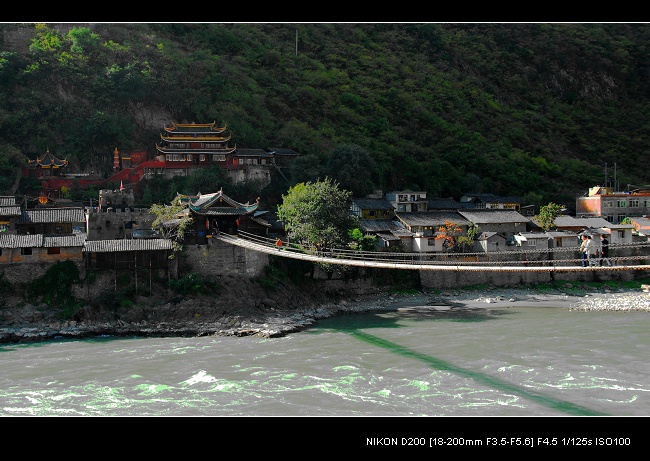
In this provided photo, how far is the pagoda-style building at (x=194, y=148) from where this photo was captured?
89.5 feet

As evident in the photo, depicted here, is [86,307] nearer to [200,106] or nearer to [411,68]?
[200,106]

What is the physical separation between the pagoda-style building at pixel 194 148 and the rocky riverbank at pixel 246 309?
8961 mm

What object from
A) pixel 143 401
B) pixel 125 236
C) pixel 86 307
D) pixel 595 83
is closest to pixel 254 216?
pixel 125 236

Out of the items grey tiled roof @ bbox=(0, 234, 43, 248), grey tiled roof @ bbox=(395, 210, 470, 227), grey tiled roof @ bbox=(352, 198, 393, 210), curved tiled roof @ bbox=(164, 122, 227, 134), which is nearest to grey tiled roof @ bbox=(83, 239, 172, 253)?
grey tiled roof @ bbox=(0, 234, 43, 248)

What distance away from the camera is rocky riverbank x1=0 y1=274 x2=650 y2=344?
58.0ft

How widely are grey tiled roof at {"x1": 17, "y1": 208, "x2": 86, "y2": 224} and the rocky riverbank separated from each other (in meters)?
3.57

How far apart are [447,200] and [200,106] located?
1342cm

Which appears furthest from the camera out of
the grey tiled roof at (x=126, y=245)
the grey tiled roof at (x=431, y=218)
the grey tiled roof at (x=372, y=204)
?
the grey tiled roof at (x=372, y=204)

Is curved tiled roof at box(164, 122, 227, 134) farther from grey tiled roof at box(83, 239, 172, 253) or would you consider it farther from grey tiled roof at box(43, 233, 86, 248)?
grey tiled roof at box(43, 233, 86, 248)

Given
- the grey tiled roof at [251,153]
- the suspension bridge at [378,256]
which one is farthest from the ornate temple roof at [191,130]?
the suspension bridge at [378,256]

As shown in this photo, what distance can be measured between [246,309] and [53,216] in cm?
749

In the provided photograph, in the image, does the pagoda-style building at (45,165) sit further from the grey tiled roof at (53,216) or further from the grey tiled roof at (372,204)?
the grey tiled roof at (372,204)

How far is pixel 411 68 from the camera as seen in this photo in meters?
48.5

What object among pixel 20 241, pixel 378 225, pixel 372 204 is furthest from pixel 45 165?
pixel 378 225
